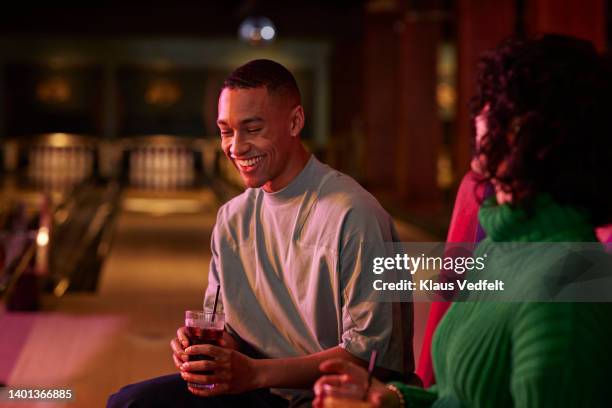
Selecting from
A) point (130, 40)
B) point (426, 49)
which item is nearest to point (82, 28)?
point (130, 40)

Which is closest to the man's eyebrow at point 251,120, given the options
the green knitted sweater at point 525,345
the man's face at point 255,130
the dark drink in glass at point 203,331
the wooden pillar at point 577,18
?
the man's face at point 255,130

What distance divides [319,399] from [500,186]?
37 cm

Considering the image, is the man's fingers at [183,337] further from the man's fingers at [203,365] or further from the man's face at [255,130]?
the man's face at [255,130]

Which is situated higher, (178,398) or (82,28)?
(82,28)

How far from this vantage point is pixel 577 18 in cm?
544

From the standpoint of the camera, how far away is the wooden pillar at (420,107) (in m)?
11.0

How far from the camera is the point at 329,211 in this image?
1.86 m

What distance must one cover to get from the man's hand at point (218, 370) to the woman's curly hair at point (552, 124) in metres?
0.62

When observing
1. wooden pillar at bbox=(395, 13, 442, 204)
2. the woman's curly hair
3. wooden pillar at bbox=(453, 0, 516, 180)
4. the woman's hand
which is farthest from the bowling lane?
wooden pillar at bbox=(395, 13, 442, 204)

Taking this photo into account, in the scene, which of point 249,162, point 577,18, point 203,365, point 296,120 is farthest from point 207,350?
point 577,18

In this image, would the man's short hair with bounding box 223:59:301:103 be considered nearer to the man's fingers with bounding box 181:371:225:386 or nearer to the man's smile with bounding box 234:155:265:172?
the man's smile with bounding box 234:155:265:172

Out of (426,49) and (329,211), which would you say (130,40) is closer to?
(426,49)

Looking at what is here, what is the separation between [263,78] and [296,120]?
0.11 m

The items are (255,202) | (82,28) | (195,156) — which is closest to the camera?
(255,202)
